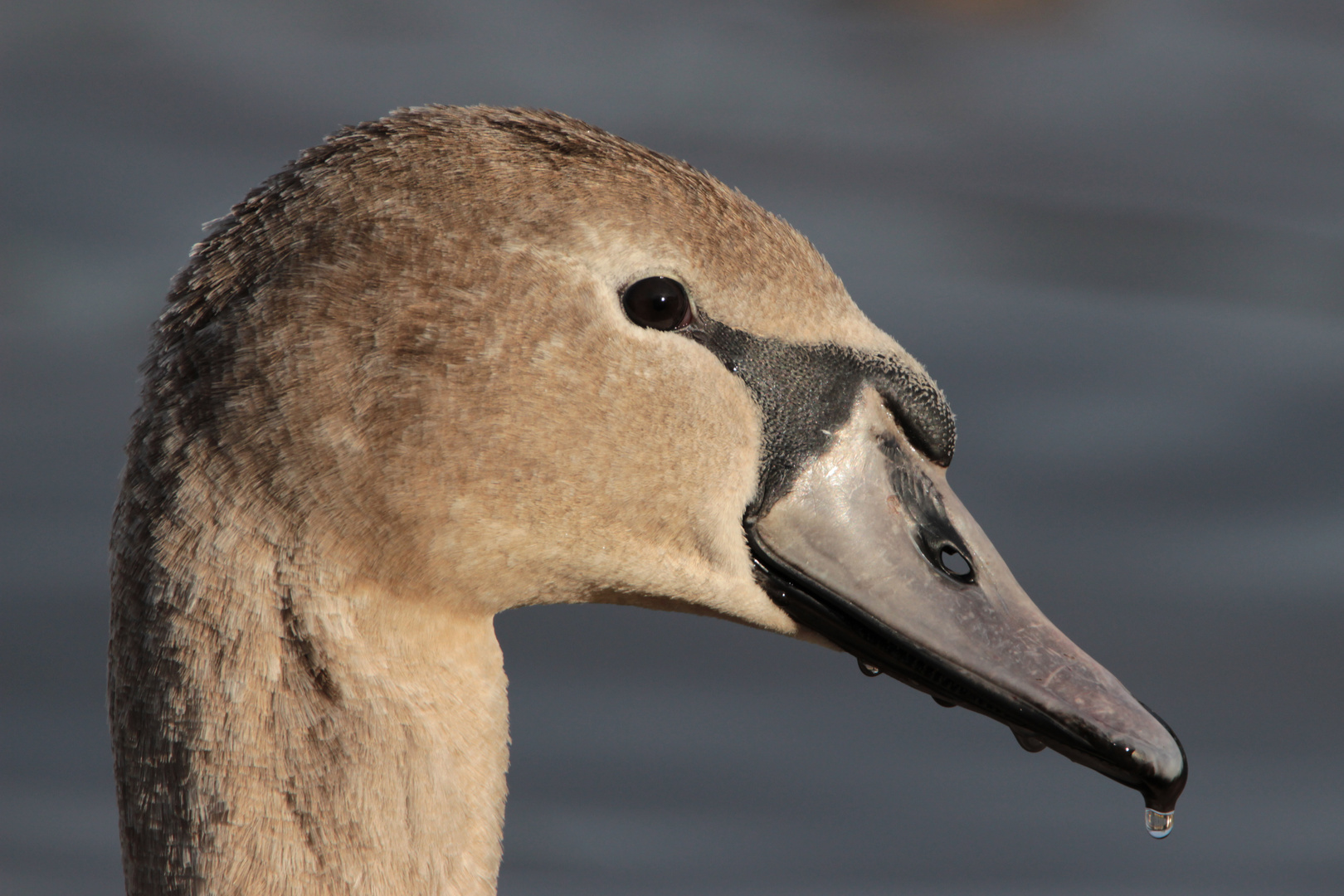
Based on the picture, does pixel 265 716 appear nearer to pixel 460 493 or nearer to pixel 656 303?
pixel 460 493

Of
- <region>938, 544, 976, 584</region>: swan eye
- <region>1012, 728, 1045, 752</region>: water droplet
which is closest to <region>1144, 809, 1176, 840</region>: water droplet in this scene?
<region>1012, 728, 1045, 752</region>: water droplet

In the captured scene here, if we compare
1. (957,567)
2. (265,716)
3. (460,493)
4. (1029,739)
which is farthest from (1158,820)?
(265,716)

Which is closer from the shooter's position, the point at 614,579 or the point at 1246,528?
the point at 614,579

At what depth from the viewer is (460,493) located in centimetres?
265

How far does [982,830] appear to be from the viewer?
568cm

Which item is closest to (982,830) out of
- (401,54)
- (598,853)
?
(598,853)

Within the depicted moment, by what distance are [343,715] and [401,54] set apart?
6.15 m

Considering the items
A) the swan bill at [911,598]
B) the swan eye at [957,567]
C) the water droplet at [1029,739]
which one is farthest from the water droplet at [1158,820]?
the swan eye at [957,567]

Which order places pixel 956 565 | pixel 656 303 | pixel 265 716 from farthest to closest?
pixel 956 565
pixel 656 303
pixel 265 716

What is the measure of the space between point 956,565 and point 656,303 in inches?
27.1

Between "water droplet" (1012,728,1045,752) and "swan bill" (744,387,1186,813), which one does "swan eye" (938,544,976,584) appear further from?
"water droplet" (1012,728,1045,752)

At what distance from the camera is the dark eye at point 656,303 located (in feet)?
8.96

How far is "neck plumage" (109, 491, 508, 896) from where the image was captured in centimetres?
260

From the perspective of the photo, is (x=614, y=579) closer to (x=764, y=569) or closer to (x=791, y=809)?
(x=764, y=569)
